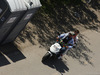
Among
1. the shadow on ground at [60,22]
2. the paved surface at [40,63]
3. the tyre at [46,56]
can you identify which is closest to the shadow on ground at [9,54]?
the paved surface at [40,63]

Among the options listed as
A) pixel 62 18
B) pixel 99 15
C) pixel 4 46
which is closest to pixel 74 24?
pixel 62 18

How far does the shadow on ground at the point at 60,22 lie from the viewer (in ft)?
34.0

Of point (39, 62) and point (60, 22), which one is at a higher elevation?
point (39, 62)

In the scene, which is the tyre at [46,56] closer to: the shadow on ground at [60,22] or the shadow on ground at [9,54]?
the shadow on ground at [9,54]

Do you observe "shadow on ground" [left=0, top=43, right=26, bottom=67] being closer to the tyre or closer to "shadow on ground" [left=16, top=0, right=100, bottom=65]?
"shadow on ground" [left=16, top=0, right=100, bottom=65]

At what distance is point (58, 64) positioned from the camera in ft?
31.5

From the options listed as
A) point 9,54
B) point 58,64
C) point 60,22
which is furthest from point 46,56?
point 60,22

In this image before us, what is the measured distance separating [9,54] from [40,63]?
4.66 ft

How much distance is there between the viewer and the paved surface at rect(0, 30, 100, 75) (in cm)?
831

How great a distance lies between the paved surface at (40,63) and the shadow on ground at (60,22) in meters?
0.21

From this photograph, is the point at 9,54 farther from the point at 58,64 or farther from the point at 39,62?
the point at 58,64

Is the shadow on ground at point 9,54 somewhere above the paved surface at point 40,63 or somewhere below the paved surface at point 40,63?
above

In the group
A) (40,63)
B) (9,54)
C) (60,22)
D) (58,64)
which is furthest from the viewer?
(60,22)

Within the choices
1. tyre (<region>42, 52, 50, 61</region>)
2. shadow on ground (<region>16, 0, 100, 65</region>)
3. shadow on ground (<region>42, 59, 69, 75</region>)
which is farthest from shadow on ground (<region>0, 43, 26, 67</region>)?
shadow on ground (<region>42, 59, 69, 75</region>)
